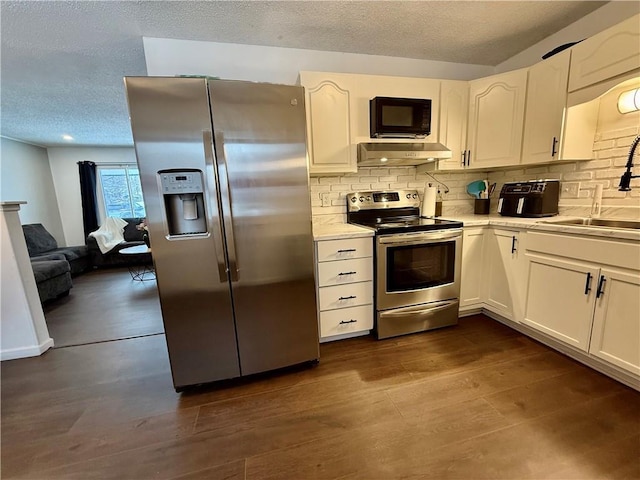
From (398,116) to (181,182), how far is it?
178 centimetres

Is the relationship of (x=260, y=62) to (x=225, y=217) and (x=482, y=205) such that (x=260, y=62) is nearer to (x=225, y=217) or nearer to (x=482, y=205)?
(x=225, y=217)

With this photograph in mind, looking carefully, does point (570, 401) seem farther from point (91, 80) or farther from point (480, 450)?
point (91, 80)

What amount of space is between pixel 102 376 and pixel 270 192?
1823mm

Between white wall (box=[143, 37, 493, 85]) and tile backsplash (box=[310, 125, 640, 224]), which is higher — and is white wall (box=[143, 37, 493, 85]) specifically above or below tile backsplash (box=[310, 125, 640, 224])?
above

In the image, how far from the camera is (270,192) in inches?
64.3

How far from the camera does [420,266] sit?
2.26m

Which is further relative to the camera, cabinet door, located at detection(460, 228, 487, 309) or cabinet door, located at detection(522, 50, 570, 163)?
cabinet door, located at detection(460, 228, 487, 309)

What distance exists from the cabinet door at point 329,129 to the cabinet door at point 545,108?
1459 mm

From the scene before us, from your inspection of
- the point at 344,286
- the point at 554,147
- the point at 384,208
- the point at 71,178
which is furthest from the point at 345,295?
the point at 71,178

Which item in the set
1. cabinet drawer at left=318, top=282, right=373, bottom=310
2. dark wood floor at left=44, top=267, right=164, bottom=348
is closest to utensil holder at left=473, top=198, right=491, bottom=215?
cabinet drawer at left=318, top=282, right=373, bottom=310

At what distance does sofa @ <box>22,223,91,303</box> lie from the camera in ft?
10.7

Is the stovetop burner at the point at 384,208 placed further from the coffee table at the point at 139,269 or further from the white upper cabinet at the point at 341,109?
the coffee table at the point at 139,269

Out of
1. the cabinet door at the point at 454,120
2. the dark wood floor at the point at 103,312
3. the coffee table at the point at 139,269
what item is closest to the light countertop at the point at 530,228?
the cabinet door at the point at 454,120

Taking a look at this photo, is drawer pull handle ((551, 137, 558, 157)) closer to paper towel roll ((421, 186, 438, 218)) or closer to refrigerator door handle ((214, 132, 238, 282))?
paper towel roll ((421, 186, 438, 218))
